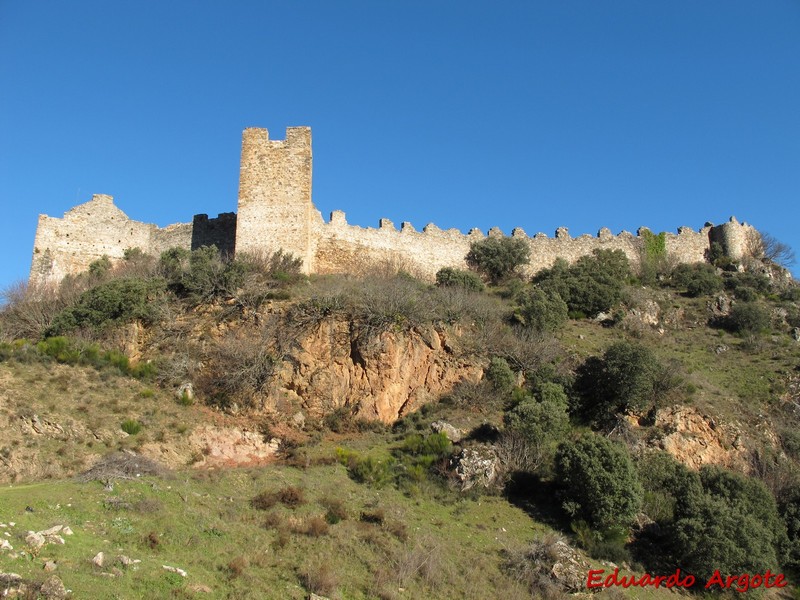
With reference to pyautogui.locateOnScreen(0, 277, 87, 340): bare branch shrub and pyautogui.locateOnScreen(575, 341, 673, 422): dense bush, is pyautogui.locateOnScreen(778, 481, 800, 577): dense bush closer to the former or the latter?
pyautogui.locateOnScreen(575, 341, 673, 422): dense bush

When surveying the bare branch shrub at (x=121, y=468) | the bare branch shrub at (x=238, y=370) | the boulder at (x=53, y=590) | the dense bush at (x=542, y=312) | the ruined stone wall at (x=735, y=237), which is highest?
the ruined stone wall at (x=735, y=237)

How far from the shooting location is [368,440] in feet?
72.1

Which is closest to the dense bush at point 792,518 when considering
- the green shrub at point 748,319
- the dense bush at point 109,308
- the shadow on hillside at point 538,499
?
the shadow on hillside at point 538,499

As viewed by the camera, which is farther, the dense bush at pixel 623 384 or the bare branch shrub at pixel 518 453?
the dense bush at pixel 623 384

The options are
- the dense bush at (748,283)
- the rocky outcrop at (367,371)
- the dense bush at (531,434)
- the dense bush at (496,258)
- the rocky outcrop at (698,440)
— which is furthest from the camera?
the dense bush at (748,283)

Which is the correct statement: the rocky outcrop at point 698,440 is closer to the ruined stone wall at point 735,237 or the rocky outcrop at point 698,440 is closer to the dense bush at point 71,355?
the dense bush at point 71,355

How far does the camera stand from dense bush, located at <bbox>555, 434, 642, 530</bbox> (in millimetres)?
18609

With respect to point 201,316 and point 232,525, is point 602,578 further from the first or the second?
point 201,316

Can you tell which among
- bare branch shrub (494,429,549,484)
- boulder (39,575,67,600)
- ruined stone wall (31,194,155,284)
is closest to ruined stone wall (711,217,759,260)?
bare branch shrub (494,429,549,484)

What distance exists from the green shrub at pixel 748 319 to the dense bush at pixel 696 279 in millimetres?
3359

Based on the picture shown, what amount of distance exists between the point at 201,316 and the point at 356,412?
6535 millimetres

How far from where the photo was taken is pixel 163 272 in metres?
29.0

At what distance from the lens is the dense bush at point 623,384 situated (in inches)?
914

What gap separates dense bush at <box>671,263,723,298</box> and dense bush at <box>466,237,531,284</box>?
25.9 ft
